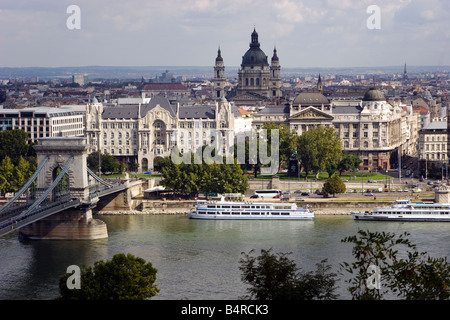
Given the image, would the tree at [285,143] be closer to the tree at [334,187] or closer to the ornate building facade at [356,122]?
the ornate building facade at [356,122]

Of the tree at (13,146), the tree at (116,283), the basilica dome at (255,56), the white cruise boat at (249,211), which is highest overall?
the basilica dome at (255,56)

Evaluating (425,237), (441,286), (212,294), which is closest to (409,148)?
→ (425,237)

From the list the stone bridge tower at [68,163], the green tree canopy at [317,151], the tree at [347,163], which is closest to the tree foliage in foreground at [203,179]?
the green tree canopy at [317,151]

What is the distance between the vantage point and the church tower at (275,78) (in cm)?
9161

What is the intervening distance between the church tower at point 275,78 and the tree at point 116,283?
68603 millimetres

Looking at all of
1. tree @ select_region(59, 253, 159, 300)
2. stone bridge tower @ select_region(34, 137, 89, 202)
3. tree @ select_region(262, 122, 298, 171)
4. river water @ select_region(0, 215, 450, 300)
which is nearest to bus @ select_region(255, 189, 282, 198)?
river water @ select_region(0, 215, 450, 300)

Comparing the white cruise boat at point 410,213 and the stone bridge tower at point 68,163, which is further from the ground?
the stone bridge tower at point 68,163

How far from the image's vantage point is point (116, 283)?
22016 mm

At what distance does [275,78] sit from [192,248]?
61430 mm

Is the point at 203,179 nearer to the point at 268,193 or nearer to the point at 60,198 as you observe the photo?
the point at 268,193

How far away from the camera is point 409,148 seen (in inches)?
2549

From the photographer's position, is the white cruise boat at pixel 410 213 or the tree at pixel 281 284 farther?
the white cruise boat at pixel 410 213

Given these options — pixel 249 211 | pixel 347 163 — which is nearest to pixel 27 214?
pixel 249 211

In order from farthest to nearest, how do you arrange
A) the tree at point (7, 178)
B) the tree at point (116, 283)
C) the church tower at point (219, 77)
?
the church tower at point (219, 77), the tree at point (7, 178), the tree at point (116, 283)
